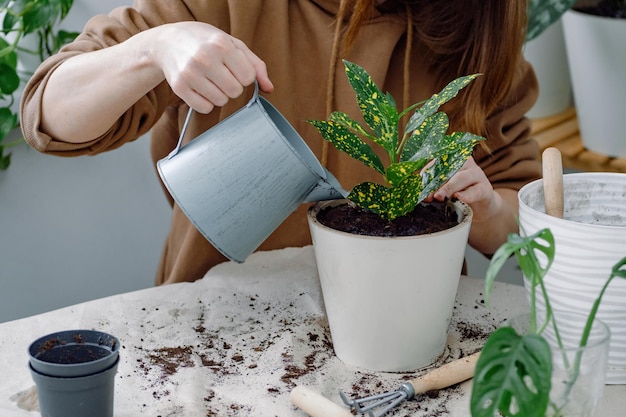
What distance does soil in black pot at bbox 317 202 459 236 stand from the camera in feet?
2.40

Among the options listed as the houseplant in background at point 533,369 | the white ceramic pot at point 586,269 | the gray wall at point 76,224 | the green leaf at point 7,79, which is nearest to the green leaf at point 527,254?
the houseplant in background at point 533,369

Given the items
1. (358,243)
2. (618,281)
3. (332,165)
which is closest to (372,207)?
(358,243)

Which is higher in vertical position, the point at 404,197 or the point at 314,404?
the point at 404,197

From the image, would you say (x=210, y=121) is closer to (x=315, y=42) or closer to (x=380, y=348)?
(x=315, y=42)

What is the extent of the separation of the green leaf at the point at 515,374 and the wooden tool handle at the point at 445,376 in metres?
0.20

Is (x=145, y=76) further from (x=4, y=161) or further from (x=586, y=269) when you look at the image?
(x=4, y=161)

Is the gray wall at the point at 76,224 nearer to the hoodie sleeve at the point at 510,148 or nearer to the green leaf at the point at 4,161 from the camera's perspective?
the green leaf at the point at 4,161

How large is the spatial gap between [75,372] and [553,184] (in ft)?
1.47

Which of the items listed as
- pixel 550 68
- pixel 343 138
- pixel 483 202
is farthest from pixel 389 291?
pixel 550 68

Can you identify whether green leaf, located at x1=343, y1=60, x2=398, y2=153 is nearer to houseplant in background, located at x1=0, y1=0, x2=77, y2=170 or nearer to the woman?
the woman

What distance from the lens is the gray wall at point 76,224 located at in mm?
1415

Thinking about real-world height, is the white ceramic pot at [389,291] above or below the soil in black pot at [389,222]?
below

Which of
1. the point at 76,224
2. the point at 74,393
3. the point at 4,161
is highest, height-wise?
the point at 74,393

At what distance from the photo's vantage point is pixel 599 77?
4.71 ft
